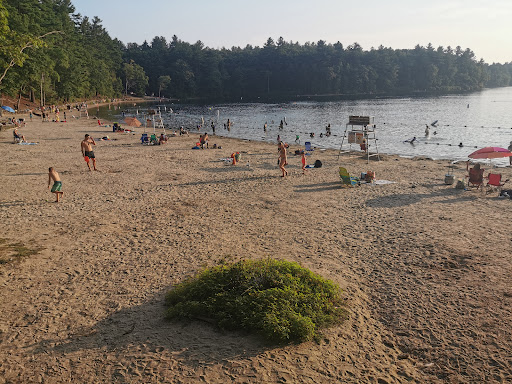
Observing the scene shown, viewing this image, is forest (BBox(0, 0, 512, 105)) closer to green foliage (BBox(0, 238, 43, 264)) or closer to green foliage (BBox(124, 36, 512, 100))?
green foliage (BBox(124, 36, 512, 100))

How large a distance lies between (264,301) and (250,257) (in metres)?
3.25

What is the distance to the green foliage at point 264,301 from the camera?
19.3 feet

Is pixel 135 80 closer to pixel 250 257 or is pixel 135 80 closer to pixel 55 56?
pixel 55 56

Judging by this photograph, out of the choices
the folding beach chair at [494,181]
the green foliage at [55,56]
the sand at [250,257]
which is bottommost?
the sand at [250,257]

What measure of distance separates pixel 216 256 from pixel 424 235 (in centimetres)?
633

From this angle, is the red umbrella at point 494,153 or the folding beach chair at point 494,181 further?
the red umbrella at point 494,153

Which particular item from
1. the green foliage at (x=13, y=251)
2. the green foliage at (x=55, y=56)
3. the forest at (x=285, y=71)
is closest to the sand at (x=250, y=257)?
the green foliage at (x=13, y=251)

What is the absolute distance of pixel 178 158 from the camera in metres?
24.3

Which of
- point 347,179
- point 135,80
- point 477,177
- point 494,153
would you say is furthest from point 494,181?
point 135,80

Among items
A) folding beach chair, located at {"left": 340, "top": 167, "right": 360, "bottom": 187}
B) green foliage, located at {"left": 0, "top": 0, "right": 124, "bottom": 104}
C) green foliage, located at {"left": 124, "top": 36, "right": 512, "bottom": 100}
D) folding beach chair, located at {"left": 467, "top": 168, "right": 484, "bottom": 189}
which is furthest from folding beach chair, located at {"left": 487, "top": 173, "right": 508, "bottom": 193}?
green foliage, located at {"left": 124, "top": 36, "right": 512, "bottom": 100}

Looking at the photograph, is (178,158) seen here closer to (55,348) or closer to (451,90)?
(55,348)

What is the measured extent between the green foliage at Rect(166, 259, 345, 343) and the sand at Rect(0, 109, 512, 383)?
0.25 meters

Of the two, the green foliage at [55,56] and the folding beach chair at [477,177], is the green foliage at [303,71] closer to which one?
the green foliage at [55,56]

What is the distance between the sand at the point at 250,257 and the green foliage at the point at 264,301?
0.25m
